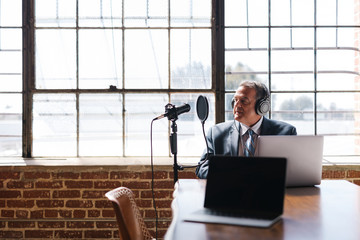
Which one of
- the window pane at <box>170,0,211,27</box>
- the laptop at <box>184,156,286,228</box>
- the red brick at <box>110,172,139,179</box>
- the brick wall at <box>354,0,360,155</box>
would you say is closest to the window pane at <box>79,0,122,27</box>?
the window pane at <box>170,0,211,27</box>

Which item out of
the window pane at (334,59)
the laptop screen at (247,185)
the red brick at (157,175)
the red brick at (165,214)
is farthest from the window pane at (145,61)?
the laptop screen at (247,185)

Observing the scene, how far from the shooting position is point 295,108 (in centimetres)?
360

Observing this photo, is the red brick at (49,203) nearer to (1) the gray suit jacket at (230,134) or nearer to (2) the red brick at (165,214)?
(2) the red brick at (165,214)

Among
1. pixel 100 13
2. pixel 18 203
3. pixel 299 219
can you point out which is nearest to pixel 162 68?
pixel 100 13

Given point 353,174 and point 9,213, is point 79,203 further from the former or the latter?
point 353,174

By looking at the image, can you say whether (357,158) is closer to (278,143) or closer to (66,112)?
(278,143)

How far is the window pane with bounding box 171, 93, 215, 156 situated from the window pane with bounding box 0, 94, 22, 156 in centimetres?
148

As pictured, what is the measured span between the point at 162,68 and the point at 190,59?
0.92 feet

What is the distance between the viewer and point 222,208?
1602 millimetres

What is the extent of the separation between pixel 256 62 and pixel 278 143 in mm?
1773

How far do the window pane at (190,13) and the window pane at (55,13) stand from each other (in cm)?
96

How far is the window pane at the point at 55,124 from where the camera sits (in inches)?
141

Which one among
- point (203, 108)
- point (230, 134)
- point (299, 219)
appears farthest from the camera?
point (230, 134)

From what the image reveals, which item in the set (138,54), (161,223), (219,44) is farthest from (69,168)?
(219,44)
